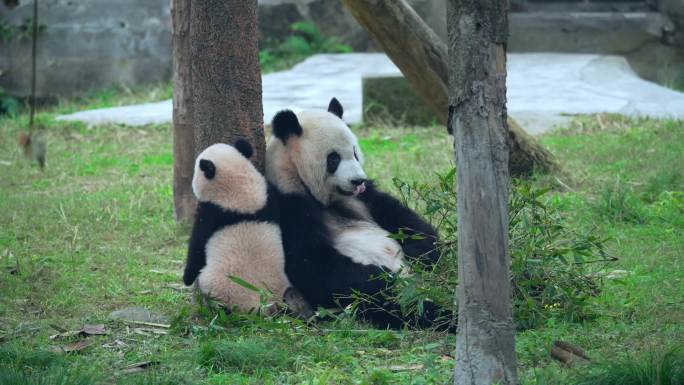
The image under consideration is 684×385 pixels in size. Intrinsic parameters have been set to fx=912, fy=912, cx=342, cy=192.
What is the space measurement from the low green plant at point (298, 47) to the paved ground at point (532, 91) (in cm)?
44

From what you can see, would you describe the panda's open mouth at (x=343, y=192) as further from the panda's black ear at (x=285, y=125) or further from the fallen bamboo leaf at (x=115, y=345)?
the fallen bamboo leaf at (x=115, y=345)

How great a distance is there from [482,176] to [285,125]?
1730mm

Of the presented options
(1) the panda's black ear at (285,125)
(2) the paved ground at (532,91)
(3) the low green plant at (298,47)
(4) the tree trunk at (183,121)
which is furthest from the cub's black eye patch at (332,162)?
(3) the low green plant at (298,47)

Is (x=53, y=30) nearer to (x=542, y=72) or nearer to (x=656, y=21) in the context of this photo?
(x=542, y=72)

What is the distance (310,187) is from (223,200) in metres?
0.47

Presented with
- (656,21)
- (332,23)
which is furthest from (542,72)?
(332,23)

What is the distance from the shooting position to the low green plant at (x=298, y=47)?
1352 centimetres

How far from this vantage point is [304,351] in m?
3.86

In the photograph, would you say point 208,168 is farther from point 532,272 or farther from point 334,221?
point 532,272

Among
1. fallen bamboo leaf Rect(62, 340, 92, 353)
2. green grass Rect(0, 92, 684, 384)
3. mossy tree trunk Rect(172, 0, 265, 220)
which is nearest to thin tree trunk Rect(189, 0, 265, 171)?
mossy tree trunk Rect(172, 0, 265, 220)

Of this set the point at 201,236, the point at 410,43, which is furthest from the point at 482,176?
the point at 410,43

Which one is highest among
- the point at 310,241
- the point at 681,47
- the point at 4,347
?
the point at 681,47

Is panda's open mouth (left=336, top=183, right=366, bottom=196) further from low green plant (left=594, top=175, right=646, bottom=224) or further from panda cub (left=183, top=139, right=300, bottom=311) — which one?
low green plant (left=594, top=175, right=646, bottom=224)

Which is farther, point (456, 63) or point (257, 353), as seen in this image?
point (257, 353)
